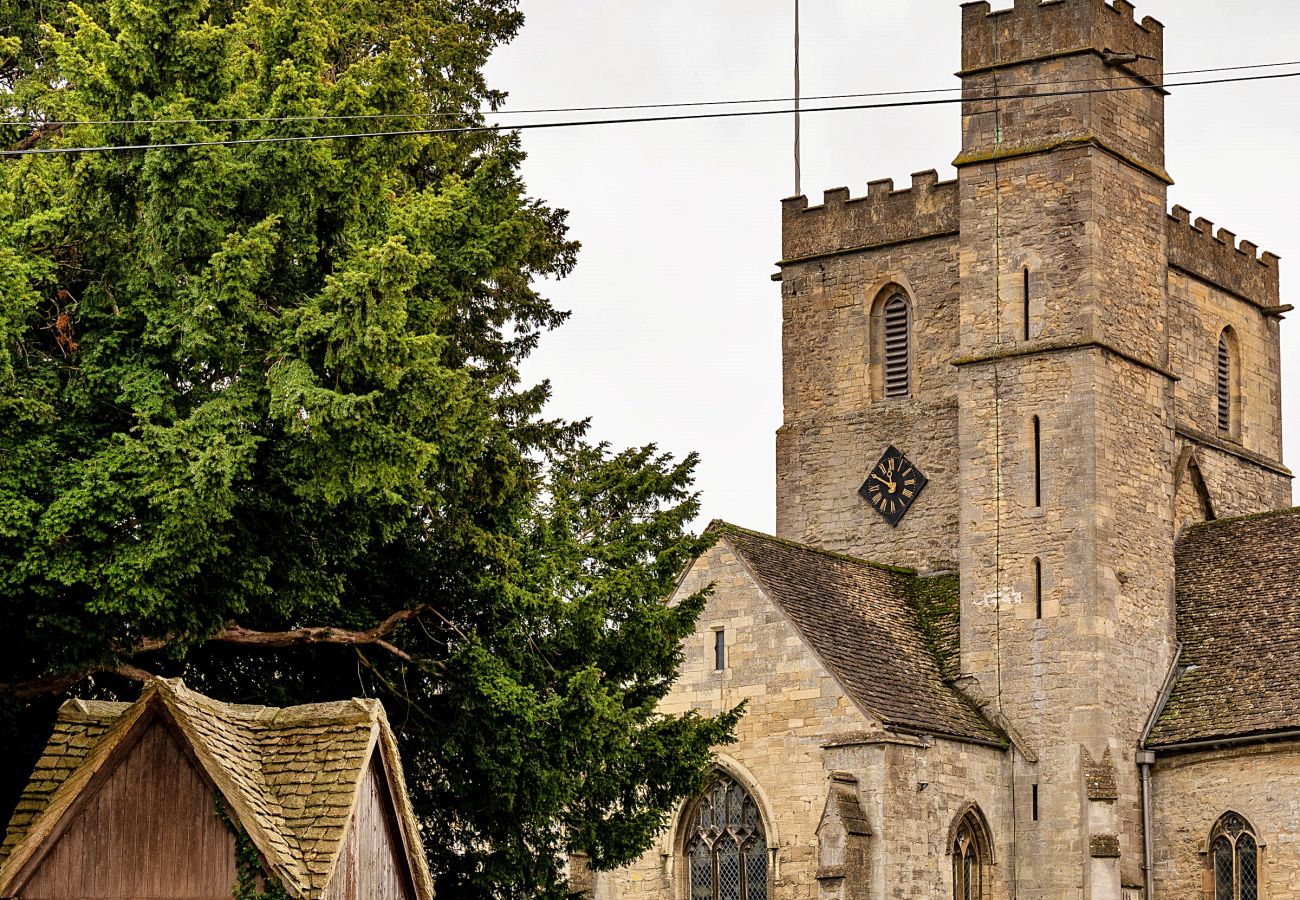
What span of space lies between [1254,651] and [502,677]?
15721 mm

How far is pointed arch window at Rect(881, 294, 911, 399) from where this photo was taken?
42.7 m

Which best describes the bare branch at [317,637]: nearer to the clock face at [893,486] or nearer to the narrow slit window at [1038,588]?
the narrow slit window at [1038,588]

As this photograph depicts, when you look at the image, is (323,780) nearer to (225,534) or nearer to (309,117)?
(225,534)

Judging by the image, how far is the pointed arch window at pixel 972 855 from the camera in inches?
1447

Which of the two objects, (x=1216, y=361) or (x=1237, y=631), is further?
(x=1216, y=361)

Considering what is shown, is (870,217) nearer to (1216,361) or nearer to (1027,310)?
(1027,310)

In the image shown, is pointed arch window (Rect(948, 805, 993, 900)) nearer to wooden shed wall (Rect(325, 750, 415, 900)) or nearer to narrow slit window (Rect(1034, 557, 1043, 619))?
narrow slit window (Rect(1034, 557, 1043, 619))

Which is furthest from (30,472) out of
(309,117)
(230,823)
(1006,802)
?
(1006,802)

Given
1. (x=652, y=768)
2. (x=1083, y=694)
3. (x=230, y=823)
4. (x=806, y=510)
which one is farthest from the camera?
(x=806, y=510)

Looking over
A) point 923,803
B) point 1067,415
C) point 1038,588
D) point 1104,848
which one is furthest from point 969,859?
point 1067,415

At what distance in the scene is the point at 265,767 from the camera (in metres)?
19.1

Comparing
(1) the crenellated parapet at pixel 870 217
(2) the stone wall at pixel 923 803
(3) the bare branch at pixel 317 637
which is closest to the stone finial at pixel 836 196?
(1) the crenellated parapet at pixel 870 217

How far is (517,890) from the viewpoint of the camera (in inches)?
1093

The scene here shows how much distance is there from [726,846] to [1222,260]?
47.5ft
